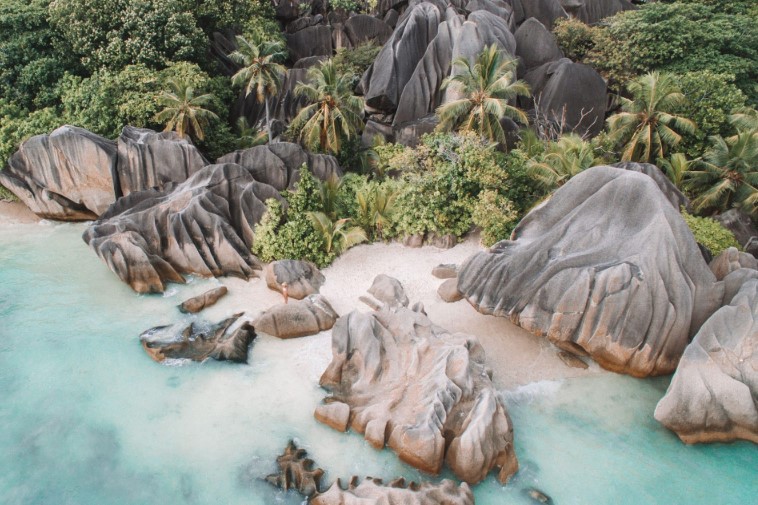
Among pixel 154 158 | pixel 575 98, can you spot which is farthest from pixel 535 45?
pixel 154 158

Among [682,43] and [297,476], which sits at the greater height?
[682,43]

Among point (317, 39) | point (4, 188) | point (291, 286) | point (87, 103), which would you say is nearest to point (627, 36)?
point (317, 39)

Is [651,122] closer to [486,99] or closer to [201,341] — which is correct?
[486,99]

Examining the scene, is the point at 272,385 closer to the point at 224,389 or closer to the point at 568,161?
the point at 224,389

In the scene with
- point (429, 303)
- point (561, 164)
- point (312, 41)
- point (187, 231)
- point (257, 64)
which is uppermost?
point (312, 41)

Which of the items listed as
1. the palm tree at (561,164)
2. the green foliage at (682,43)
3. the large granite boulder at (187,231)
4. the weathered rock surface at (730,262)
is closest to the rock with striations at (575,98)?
the green foliage at (682,43)

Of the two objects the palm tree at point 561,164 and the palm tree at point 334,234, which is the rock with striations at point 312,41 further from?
the palm tree at point 561,164

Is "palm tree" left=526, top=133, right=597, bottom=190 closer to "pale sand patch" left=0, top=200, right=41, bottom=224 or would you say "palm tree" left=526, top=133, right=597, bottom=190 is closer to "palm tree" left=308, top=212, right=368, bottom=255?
"palm tree" left=308, top=212, right=368, bottom=255
